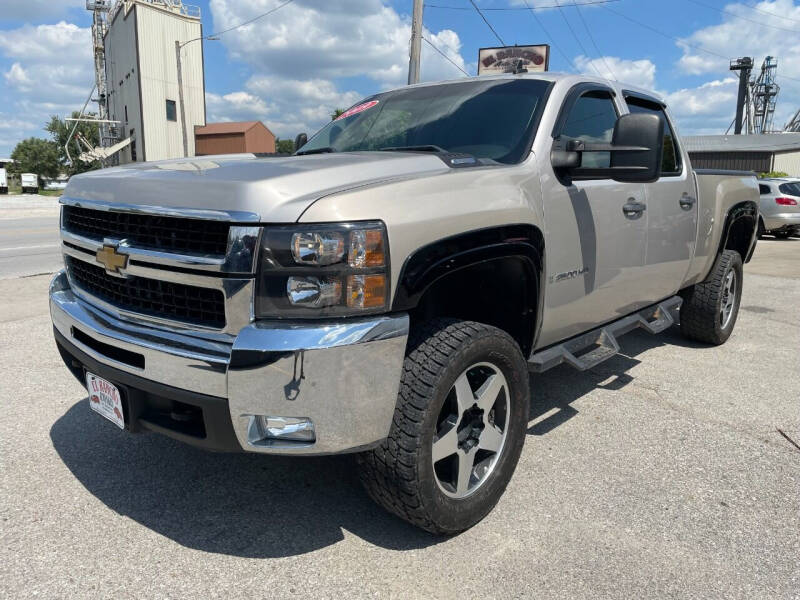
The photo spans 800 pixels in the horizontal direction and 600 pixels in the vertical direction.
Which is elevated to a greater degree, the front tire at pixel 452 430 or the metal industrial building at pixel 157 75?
the metal industrial building at pixel 157 75

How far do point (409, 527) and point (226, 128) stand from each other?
5207cm

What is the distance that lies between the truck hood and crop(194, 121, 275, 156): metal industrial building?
48100 mm

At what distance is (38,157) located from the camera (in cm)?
6600

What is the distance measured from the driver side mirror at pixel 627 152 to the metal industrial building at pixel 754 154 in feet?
142

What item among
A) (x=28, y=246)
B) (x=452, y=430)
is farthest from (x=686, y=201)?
(x=28, y=246)

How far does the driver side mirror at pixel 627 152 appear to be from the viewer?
293 cm

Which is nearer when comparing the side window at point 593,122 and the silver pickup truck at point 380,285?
the silver pickup truck at point 380,285

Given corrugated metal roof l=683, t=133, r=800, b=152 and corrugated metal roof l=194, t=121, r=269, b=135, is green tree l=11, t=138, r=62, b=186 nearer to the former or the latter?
corrugated metal roof l=194, t=121, r=269, b=135

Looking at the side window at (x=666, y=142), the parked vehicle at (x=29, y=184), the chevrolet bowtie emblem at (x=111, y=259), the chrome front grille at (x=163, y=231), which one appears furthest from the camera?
the parked vehicle at (x=29, y=184)

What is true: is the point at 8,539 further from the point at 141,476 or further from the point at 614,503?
the point at 614,503

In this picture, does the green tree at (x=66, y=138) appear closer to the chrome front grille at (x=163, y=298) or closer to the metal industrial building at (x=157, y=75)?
the metal industrial building at (x=157, y=75)

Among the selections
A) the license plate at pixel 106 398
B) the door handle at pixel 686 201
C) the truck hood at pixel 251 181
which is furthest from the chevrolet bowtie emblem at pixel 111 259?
the door handle at pixel 686 201

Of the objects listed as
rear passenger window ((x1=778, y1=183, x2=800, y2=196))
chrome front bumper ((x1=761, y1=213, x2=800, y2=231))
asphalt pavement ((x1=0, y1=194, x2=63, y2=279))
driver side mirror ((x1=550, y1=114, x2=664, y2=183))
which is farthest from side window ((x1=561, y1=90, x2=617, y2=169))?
rear passenger window ((x1=778, y1=183, x2=800, y2=196))

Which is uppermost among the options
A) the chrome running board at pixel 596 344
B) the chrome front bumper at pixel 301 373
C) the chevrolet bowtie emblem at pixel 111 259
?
the chevrolet bowtie emblem at pixel 111 259
